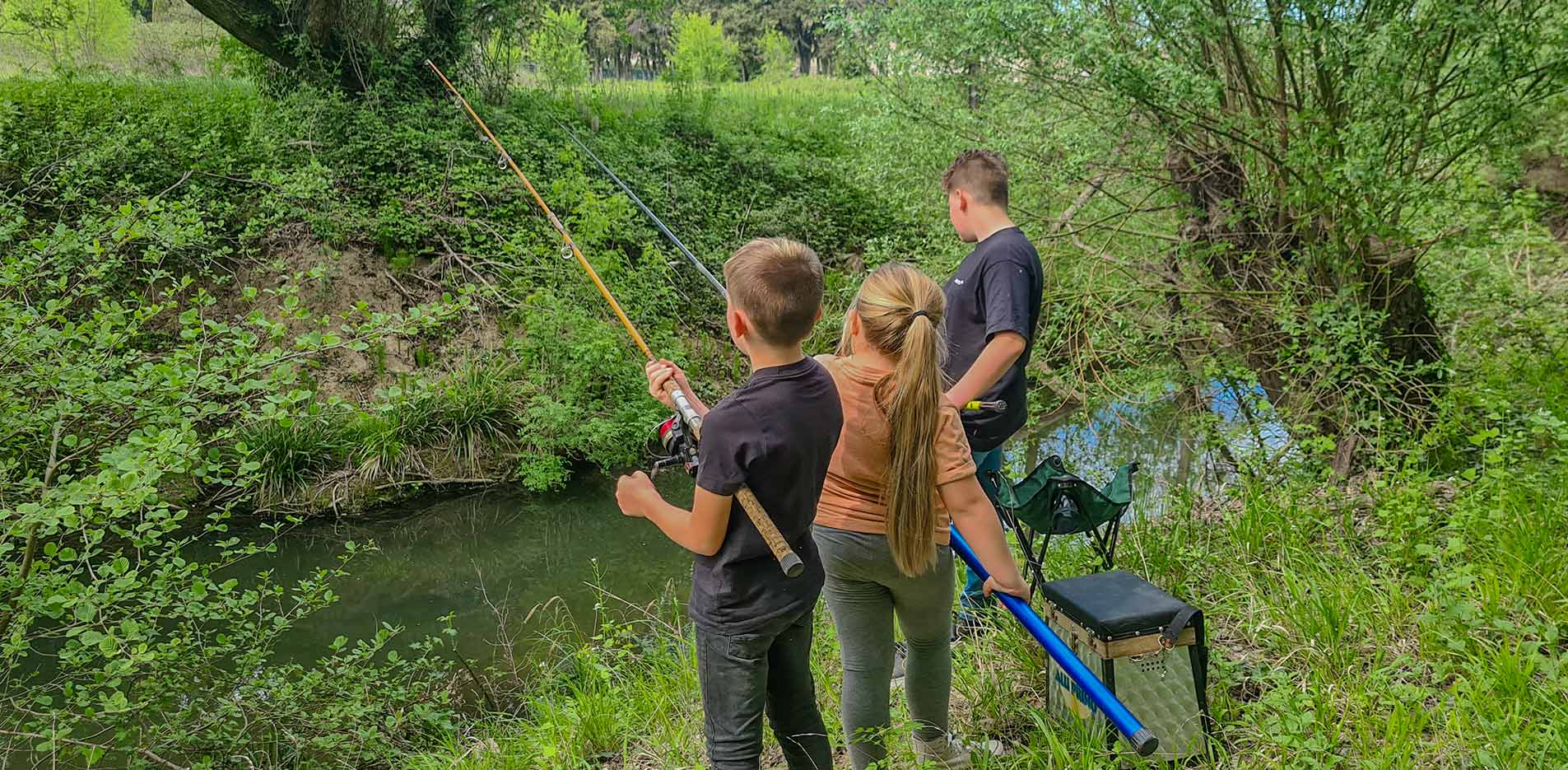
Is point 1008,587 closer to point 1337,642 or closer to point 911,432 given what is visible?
point 911,432

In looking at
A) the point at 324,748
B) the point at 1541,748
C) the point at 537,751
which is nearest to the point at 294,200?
the point at 324,748

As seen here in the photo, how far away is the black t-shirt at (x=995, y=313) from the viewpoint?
9.34 feet

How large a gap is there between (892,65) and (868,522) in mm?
4904

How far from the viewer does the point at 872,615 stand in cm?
226

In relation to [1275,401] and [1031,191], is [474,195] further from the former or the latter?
[1275,401]

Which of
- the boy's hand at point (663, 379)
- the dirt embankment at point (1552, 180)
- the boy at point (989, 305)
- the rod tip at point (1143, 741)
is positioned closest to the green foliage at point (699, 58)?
the dirt embankment at point (1552, 180)

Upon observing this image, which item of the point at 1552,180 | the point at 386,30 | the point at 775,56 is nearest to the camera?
the point at 1552,180

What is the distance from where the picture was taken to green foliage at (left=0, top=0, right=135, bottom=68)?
29.8ft

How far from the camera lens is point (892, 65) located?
6.43 meters

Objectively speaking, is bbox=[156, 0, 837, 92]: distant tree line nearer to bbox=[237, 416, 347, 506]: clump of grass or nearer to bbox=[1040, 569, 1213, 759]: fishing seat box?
bbox=[237, 416, 347, 506]: clump of grass

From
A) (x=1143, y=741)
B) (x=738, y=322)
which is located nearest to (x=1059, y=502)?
(x=1143, y=741)

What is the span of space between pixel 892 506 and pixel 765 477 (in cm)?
38

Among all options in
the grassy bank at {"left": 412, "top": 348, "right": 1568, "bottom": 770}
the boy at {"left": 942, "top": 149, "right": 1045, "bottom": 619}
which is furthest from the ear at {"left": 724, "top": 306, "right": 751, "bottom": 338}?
the grassy bank at {"left": 412, "top": 348, "right": 1568, "bottom": 770}

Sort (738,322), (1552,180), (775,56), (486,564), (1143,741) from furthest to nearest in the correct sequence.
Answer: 1. (775,56)
2. (1552,180)
3. (486,564)
4. (738,322)
5. (1143,741)
